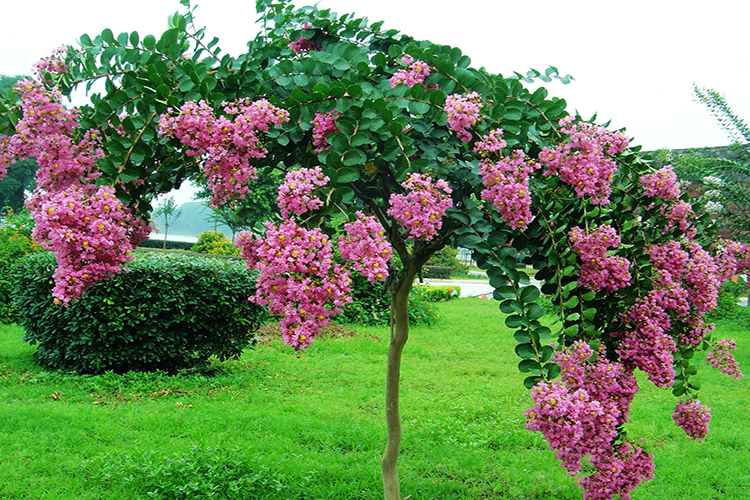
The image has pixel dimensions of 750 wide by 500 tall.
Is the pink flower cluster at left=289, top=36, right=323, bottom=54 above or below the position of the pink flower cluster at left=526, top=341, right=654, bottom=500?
above

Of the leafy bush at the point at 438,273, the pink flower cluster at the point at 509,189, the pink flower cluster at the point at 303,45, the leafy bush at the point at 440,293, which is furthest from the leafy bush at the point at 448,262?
the pink flower cluster at the point at 509,189

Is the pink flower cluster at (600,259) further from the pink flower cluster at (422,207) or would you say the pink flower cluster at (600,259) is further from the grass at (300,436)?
the grass at (300,436)

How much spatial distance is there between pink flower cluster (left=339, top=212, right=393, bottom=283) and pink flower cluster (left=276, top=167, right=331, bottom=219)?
6.0 inches

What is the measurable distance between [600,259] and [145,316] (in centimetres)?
437

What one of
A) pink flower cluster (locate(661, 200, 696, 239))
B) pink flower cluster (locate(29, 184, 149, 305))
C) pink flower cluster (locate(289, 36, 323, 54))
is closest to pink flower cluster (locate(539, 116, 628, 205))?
pink flower cluster (locate(661, 200, 696, 239))

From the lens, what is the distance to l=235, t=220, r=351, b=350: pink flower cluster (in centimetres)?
173

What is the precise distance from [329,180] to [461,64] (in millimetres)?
1000

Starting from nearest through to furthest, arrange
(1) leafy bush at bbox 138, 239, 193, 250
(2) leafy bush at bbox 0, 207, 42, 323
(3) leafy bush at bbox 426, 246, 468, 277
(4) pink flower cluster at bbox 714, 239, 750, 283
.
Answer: (4) pink flower cluster at bbox 714, 239, 750, 283, (2) leafy bush at bbox 0, 207, 42, 323, (3) leafy bush at bbox 426, 246, 468, 277, (1) leafy bush at bbox 138, 239, 193, 250

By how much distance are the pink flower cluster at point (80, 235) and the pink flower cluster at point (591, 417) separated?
4.68 ft

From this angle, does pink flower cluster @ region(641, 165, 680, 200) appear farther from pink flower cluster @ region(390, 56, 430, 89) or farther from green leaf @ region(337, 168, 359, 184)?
green leaf @ region(337, 168, 359, 184)

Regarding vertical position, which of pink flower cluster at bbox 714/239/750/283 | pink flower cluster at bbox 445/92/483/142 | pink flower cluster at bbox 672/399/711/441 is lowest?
pink flower cluster at bbox 672/399/711/441

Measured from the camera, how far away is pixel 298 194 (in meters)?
1.79

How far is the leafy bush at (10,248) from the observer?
7.52 m

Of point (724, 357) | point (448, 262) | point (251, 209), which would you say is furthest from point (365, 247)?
point (448, 262)
